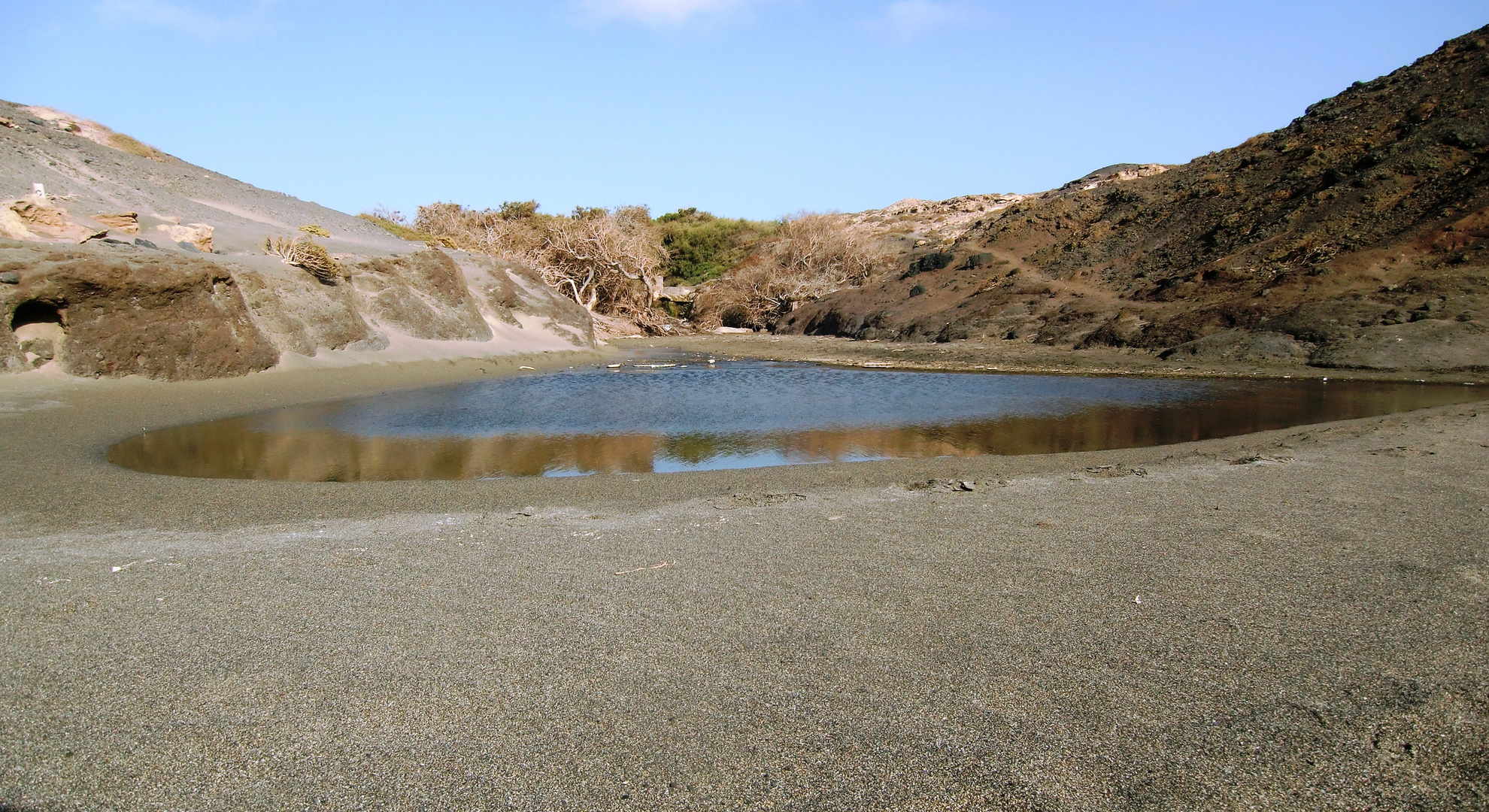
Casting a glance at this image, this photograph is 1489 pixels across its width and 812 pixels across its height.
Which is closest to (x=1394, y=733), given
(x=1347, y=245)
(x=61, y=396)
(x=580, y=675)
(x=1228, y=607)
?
(x=1228, y=607)

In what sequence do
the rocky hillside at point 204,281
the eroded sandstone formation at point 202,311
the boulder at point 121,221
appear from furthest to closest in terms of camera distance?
the boulder at point 121,221, the rocky hillside at point 204,281, the eroded sandstone formation at point 202,311

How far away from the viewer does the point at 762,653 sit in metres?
3.41

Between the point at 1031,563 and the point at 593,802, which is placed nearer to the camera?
the point at 593,802

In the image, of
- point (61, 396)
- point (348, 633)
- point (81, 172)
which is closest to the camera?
point (348, 633)

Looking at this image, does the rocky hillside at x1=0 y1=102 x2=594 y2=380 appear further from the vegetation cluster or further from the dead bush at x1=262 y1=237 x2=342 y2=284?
the vegetation cluster

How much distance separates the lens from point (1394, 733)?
2648mm

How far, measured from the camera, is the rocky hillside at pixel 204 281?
13.1 metres

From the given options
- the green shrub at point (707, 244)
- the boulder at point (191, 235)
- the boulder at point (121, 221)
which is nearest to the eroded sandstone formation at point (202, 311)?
the boulder at point (191, 235)

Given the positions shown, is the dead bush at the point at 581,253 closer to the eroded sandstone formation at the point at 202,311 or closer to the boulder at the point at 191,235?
the eroded sandstone formation at the point at 202,311

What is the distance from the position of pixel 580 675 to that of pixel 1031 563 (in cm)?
260

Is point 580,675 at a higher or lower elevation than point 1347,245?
lower

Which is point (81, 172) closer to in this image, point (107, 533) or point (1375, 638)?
point (107, 533)

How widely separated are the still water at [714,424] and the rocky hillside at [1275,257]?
120 inches

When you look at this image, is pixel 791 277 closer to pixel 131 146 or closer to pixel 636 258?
pixel 636 258
